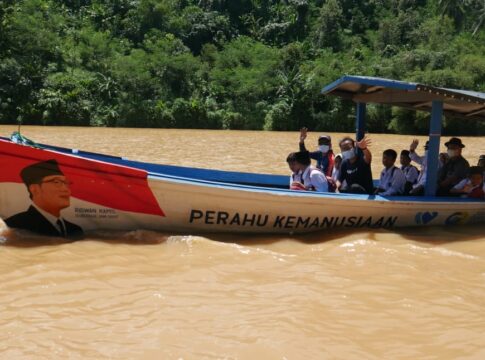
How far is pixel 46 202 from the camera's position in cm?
586

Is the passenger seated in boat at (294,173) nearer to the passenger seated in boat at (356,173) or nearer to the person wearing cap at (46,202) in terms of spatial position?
the passenger seated in boat at (356,173)

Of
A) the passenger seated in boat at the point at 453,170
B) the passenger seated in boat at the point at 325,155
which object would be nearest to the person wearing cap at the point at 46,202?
the passenger seated in boat at the point at 325,155

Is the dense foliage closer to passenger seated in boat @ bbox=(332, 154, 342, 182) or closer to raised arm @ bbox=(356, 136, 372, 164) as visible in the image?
passenger seated in boat @ bbox=(332, 154, 342, 182)

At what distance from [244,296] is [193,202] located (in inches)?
67.8

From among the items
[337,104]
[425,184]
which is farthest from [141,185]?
[337,104]

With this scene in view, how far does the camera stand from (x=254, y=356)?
11.8ft

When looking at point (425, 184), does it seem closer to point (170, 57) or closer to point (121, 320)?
point (121, 320)

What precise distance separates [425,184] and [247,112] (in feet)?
92.3

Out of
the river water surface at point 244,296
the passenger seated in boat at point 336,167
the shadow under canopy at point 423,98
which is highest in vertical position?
the shadow under canopy at point 423,98

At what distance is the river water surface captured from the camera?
147 inches

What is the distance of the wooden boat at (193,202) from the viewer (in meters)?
5.77

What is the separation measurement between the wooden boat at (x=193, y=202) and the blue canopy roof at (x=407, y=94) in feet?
0.07

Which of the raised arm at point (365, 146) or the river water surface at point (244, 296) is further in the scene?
the raised arm at point (365, 146)

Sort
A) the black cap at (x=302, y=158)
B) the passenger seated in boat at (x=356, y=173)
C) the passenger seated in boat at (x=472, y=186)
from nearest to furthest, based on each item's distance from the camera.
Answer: the black cap at (x=302, y=158) < the passenger seated in boat at (x=356, y=173) < the passenger seated in boat at (x=472, y=186)
